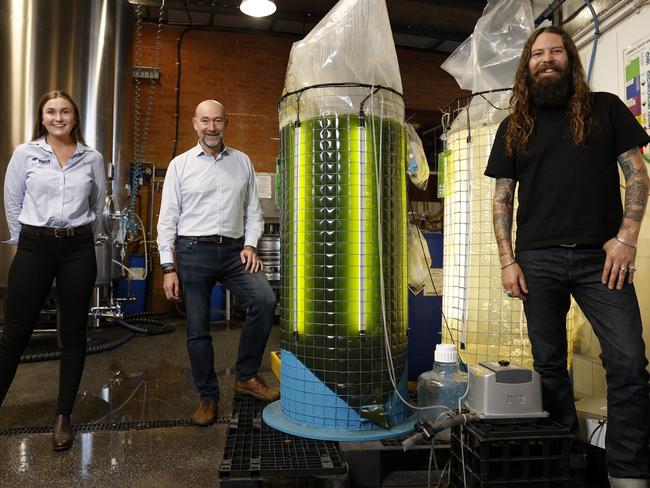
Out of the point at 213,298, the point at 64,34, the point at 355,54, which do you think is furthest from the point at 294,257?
the point at 213,298

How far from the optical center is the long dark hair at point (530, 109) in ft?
5.12

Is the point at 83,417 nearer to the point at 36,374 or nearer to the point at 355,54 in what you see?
the point at 36,374

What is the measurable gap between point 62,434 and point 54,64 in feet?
9.96

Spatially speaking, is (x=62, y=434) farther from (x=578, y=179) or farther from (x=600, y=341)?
(x=578, y=179)

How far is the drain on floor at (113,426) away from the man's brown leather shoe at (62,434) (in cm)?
18

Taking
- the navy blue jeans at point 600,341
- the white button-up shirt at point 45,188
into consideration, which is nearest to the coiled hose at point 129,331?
the white button-up shirt at point 45,188

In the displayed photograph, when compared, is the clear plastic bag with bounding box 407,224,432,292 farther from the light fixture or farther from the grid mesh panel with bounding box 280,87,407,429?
the light fixture

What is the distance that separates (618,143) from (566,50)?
37 centimetres

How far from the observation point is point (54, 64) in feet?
12.7

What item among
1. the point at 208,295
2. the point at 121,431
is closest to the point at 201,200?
the point at 208,295

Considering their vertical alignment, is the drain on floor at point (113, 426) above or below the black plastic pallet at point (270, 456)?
below

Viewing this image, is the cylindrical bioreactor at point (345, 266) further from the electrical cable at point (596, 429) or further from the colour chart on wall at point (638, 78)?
the colour chart on wall at point (638, 78)

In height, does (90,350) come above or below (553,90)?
below

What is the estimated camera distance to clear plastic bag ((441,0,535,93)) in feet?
7.19
